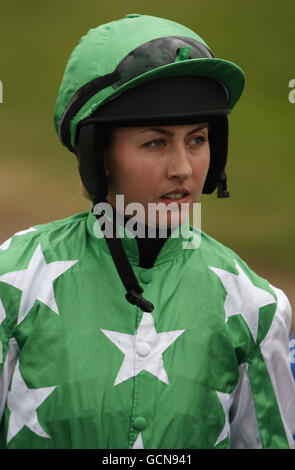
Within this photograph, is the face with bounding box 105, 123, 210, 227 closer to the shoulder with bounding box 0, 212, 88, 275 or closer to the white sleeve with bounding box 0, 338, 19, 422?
the shoulder with bounding box 0, 212, 88, 275

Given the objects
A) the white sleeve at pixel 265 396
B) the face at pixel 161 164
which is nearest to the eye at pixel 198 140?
the face at pixel 161 164

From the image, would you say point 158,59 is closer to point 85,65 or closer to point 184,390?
point 85,65

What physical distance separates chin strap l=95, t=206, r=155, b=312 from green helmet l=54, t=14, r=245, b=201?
13cm

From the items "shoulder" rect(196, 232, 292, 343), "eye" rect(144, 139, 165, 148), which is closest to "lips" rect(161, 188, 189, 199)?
"eye" rect(144, 139, 165, 148)

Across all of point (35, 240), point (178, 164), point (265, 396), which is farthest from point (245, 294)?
point (35, 240)

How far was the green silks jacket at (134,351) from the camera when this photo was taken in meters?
1.81

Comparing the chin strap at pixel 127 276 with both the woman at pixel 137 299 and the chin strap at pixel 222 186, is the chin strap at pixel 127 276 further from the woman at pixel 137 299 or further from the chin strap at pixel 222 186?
the chin strap at pixel 222 186

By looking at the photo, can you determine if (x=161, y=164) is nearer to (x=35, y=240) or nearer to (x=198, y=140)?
(x=198, y=140)

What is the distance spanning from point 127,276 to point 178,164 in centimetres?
29

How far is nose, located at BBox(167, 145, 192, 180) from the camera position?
1.83 metres

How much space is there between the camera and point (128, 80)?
5.99 feet

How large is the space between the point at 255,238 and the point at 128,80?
3.92m

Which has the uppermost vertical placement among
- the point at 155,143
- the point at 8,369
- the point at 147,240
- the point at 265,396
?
the point at 155,143

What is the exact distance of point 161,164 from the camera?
6.04 feet
